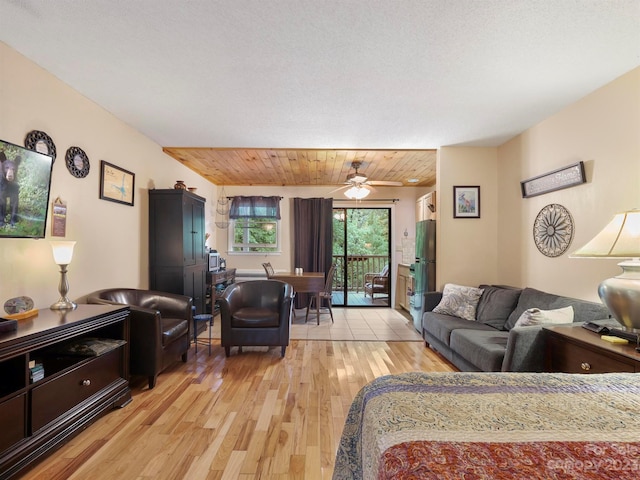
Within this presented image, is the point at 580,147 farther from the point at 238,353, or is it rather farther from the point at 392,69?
the point at 238,353

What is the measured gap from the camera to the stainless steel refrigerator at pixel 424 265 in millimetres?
4414

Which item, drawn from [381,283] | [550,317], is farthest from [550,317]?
[381,283]

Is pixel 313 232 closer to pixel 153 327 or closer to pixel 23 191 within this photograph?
pixel 153 327

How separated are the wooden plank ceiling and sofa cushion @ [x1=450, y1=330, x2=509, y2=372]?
7.93 feet

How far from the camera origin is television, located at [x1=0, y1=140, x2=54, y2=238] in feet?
6.87

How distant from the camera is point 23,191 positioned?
222cm

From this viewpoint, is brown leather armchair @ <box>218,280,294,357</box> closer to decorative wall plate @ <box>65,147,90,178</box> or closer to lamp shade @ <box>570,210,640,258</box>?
decorative wall plate @ <box>65,147,90,178</box>

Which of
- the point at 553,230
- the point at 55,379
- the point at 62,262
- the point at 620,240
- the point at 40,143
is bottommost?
the point at 55,379

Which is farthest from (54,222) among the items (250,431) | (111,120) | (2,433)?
(250,431)

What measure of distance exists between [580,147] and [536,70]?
3.07ft

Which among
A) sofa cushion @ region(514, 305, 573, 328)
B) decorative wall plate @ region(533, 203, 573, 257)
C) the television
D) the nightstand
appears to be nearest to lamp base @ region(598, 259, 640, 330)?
the nightstand

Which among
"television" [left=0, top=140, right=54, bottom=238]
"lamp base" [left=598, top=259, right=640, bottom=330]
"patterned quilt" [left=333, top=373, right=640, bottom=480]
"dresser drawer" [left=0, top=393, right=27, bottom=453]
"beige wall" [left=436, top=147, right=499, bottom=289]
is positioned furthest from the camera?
"beige wall" [left=436, top=147, right=499, bottom=289]

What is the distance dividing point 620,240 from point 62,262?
11.9ft

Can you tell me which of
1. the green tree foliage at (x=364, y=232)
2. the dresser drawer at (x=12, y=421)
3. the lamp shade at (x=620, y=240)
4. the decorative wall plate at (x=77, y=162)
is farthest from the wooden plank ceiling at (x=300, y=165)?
the dresser drawer at (x=12, y=421)
